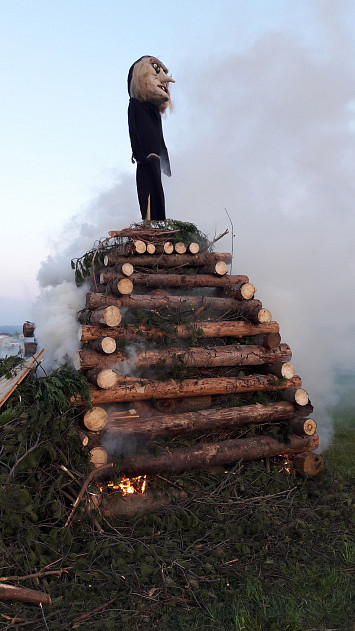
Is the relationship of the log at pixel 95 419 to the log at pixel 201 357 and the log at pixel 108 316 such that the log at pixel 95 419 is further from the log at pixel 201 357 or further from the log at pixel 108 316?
the log at pixel 108 316

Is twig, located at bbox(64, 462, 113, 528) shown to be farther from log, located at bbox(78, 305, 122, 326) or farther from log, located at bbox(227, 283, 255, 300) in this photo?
log, located at bbox(227, 283, 255, 300)

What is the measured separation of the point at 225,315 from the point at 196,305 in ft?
2.38

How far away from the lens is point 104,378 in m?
5.93

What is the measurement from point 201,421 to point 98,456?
1.76 metres

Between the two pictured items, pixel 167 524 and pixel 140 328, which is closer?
pixel 167 524

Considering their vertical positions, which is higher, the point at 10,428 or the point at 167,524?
the point at 10,428

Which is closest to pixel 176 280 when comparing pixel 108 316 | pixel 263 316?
pixel 263 316

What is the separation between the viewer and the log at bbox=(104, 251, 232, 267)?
923cm

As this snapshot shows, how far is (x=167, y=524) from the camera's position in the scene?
202 inches

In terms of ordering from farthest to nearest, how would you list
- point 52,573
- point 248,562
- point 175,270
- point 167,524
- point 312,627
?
point 175,270
point 167,524
point 248,562
point 52,573
point 312,627

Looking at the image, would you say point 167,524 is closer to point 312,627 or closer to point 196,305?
point 312,627

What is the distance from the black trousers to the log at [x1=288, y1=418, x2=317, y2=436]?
630 centimetres

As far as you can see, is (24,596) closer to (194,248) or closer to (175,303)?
(175,303)

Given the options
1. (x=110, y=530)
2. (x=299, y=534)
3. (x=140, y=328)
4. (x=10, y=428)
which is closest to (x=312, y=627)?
(x=299, y=534)
